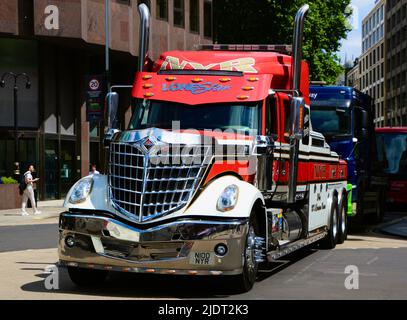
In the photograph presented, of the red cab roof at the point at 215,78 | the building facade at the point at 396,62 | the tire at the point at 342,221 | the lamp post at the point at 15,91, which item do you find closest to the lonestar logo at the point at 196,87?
the red cab roof at the point at 215,78

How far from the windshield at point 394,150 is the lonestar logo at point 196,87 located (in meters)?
22.6

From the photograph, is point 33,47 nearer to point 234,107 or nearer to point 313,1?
point 313,1

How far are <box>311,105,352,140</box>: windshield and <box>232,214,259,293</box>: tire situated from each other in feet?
28.3

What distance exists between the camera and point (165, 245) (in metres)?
9.02

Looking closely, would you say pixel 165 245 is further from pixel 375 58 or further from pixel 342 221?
pixel 375 58

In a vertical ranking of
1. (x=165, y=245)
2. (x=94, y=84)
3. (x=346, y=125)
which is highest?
(x=94, y=84)

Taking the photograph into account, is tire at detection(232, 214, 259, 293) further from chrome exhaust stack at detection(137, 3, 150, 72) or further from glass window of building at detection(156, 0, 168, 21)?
glass window of building at detection(156, 0, 168, 21)

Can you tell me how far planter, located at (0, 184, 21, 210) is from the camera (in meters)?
30.8

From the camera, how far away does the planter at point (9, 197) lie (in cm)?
3081

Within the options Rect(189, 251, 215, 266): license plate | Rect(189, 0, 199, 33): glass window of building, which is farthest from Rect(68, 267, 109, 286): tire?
Rect(189, 0, 199, 33): glass window of building

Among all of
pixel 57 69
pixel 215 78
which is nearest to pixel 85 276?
pixel 215 78

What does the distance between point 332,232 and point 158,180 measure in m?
7.06

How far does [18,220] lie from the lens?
2578 centimetres

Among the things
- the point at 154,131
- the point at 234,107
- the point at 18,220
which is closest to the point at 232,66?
the point at 234,107
